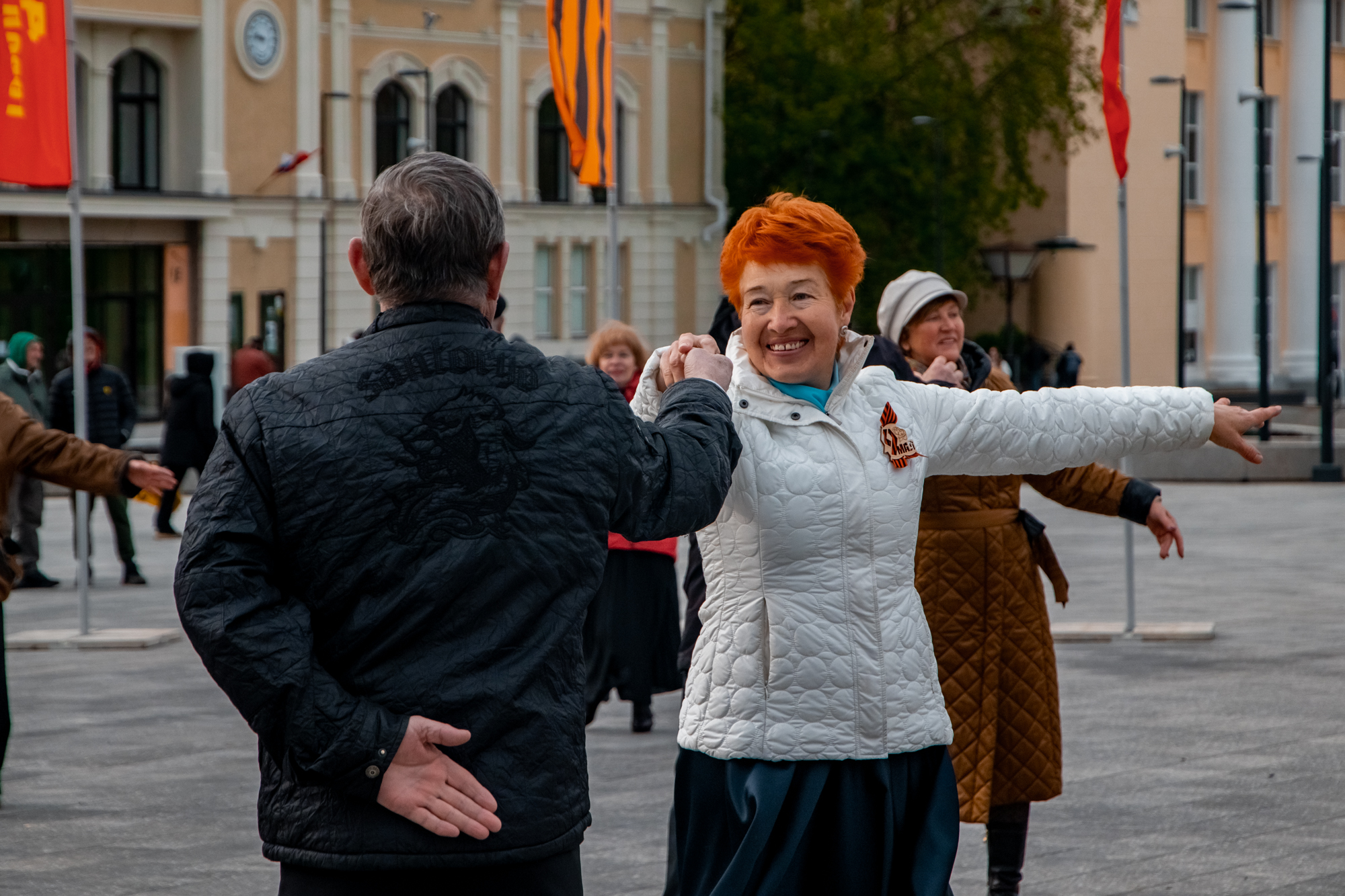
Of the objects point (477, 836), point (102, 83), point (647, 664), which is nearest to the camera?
point (477, 836)

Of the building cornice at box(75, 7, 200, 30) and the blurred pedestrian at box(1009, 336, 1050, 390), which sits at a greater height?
the building cornice at box(75, 7, 200, 30)

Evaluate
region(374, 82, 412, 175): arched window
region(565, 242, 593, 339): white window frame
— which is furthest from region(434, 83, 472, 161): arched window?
region(565, 242, 593, 339): white window frame

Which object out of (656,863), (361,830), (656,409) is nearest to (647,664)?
(656,863)

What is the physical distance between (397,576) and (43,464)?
435 cm

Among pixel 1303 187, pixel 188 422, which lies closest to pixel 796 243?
pixel 188 422

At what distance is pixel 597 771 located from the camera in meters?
7.74

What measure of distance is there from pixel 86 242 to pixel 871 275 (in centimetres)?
1689

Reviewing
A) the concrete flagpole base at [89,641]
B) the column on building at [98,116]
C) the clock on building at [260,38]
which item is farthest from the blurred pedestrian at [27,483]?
the clock on building at [260,38]

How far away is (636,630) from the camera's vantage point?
8594 millimetres

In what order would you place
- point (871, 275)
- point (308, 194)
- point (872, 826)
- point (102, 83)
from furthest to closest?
point (871, 275)
point (308, 194)
point (102, 83)
point (872, 826)

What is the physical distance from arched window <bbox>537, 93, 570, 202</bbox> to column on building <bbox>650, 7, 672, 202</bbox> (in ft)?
6.77

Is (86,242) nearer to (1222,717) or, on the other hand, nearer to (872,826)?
(1222,717)

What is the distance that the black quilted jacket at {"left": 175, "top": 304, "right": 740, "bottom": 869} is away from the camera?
284 cm

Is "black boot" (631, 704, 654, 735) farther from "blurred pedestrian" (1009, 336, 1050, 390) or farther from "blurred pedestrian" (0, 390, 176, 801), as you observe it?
"blurred pedestrian" (1009, 336, 1050, 390)
